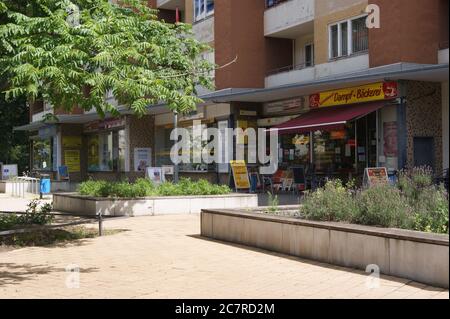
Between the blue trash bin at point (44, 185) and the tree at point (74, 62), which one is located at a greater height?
the tree at point (74, 62)

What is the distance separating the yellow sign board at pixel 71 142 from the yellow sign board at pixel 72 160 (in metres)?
0.44

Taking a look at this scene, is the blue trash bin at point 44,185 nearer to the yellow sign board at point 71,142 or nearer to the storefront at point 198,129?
the storefront at point 198,129

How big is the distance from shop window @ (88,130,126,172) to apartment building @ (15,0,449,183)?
308cm

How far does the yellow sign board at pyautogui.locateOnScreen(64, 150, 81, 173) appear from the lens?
41.0m

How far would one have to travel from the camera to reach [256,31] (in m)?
25.3

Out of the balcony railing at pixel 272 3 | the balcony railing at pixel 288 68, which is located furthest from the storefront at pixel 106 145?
the balcony railing at pixel 272 3

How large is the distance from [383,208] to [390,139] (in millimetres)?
11080

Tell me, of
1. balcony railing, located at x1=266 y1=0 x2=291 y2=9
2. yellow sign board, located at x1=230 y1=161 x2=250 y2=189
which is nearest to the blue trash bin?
yellow sign board, located at x1=230 y1=161 x2=250 y2=189

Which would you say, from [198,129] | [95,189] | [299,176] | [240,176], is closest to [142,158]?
[198,129]

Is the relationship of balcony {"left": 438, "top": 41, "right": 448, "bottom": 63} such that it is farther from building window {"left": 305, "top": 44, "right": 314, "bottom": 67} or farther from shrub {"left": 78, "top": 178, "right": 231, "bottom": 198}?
shrub {"left": 78, "top": 178, "right": 231, "bottom": 198}

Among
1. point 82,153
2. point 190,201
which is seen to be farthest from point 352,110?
point 82,153

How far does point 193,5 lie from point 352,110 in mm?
12188

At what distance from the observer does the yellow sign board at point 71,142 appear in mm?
40969

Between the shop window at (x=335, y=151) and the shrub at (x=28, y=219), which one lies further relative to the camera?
the shop window at (x=335, y=151)
